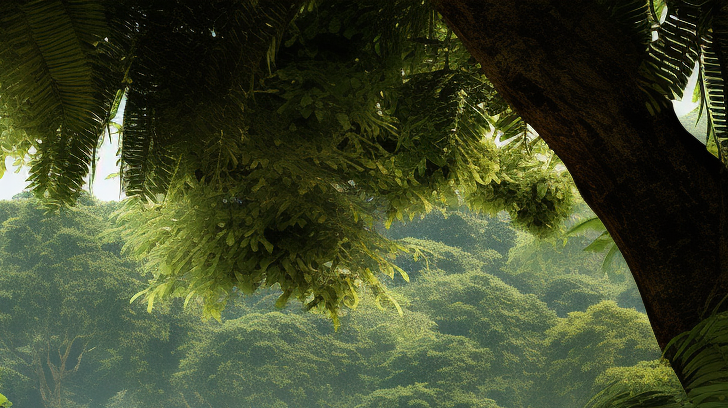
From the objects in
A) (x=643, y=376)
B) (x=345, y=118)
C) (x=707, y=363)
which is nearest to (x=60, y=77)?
(x=345, y=118)

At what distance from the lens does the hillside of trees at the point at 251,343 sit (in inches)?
587

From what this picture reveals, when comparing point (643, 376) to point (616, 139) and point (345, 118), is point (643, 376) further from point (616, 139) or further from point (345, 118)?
point (616, 139)

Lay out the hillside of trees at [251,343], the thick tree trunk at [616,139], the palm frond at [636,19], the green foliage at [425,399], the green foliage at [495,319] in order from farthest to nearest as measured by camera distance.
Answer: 1. the green foliage at [495,319]
2. the hillside of trees at [251,343]
3. the green foliage at [425,399]
4. the palm frond at [636,19]
5. the thick tree trunk at [616,139]

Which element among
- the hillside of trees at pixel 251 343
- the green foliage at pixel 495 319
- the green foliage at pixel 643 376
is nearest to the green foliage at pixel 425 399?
the hillside of trees at pixel 251 343

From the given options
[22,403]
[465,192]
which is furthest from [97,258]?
[465,192]

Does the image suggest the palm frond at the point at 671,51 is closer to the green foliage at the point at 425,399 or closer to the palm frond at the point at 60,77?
the palm frond at the point at 60,77

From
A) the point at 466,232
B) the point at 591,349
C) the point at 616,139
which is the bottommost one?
the point at 591,349

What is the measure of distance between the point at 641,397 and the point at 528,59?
0.86 metres

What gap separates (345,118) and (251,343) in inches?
561

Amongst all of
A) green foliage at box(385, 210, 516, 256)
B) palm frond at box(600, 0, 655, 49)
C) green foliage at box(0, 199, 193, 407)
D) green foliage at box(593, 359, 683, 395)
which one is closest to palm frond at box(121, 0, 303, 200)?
palm frond at box(600, 0, 655, 49)

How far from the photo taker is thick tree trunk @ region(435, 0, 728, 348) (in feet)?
4.50

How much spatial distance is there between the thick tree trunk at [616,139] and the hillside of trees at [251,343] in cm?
1301

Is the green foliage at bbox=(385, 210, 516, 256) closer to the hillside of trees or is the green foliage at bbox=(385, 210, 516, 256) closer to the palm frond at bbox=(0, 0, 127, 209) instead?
the hillside of trees

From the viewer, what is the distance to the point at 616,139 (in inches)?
55.4
